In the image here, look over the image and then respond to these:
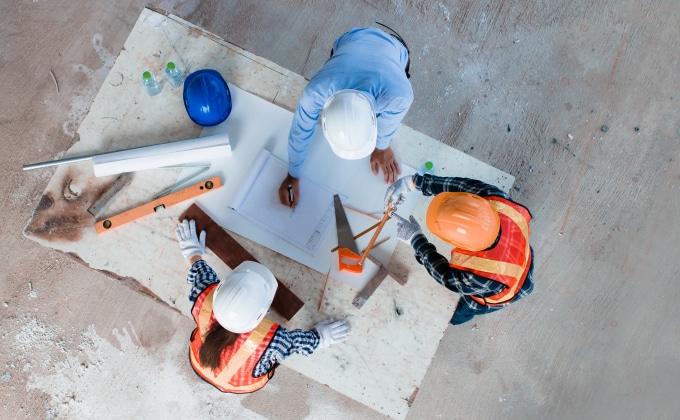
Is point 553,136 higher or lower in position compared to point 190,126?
higher

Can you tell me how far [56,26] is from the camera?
256 cm

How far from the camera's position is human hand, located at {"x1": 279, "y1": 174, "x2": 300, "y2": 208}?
2.12 meters

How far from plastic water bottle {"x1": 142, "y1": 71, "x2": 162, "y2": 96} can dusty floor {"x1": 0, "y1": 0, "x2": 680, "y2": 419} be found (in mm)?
A: 616

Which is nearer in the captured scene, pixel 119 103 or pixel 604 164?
pixel 119 103

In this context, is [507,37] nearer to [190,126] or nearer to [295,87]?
[295,87]

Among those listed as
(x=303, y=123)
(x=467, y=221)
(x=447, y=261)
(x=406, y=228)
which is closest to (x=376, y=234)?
(x=406, y=228)

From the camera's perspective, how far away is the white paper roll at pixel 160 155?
2080 mm

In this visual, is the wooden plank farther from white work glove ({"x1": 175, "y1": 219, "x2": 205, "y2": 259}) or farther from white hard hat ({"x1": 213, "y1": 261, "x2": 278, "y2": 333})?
white hard hat ({"x1": 213, "y1": 261, "x2": 278, "y2": 333})

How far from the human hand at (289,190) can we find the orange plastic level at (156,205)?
32 centimetres

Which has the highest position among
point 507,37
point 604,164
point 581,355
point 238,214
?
point 507,37

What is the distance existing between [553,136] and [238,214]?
2.06m

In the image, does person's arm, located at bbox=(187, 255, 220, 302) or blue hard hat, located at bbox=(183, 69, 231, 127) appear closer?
person's arm, located at bbox=(187, 255, 220, 302)

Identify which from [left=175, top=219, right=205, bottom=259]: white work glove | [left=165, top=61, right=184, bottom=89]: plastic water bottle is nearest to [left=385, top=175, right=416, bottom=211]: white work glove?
[left=175, top=219, right=205, bottom=259]: white work glove

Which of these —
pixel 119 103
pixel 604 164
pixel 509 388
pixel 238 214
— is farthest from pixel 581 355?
pixel 119 103
